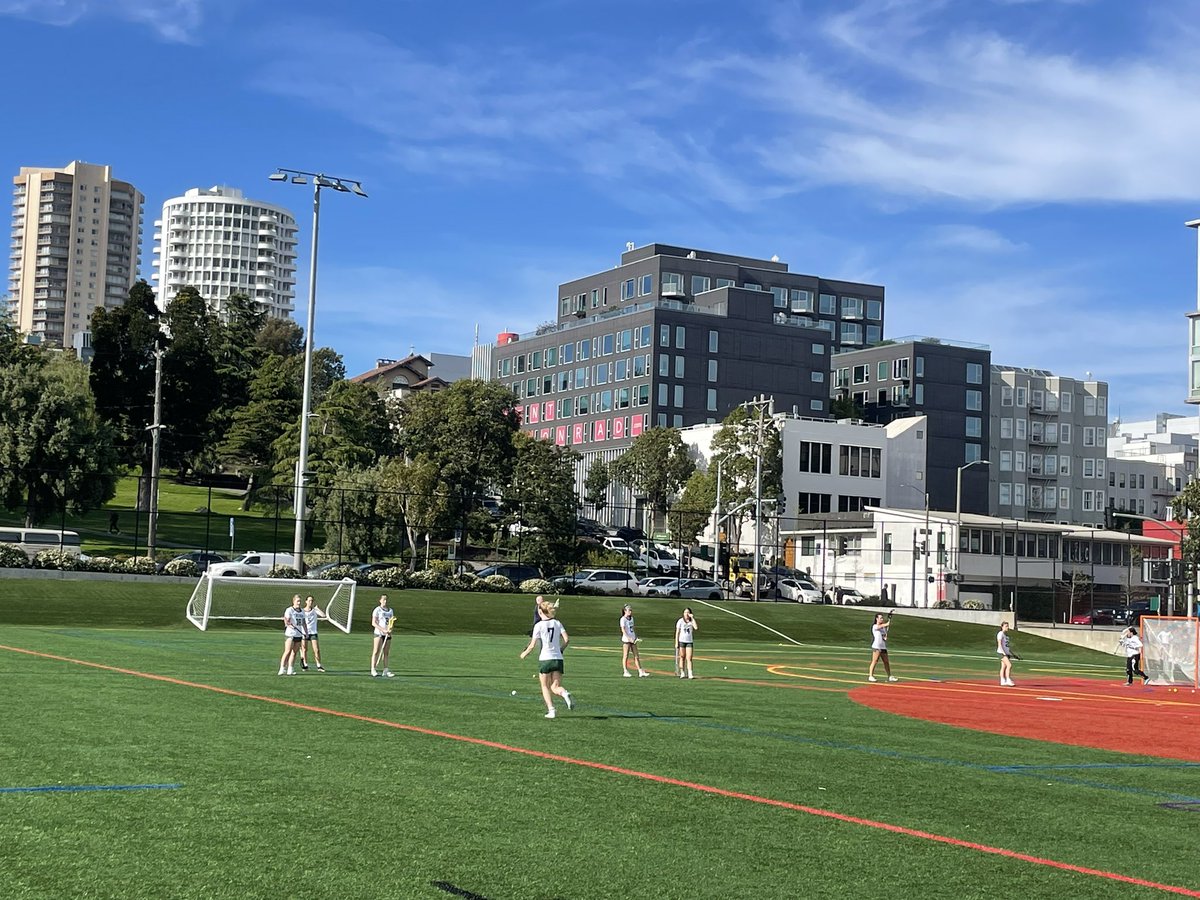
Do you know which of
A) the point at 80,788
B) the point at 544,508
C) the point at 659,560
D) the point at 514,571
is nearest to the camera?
the point at 80,788

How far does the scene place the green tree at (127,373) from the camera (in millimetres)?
112000

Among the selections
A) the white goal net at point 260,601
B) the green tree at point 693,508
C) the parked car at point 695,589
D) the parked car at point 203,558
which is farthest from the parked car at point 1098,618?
the parked car at point 203,558

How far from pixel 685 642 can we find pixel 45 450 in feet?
182

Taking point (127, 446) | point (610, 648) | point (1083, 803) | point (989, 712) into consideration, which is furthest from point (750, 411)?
point (1083, 803)

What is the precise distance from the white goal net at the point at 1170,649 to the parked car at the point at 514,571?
38.3 metres

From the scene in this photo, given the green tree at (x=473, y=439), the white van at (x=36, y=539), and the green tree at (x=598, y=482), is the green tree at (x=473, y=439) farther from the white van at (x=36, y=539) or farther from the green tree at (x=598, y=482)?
the white van at (x=36, y=539)

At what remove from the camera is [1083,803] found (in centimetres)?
1586

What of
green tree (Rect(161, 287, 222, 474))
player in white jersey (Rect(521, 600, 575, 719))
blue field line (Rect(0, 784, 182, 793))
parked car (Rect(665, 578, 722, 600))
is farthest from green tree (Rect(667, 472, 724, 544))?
blue field line (Rect(0, 784, 182, 793))

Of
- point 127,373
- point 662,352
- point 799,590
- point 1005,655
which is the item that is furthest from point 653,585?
point 662,352

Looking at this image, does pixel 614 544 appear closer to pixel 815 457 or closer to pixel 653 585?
pixel 653 585

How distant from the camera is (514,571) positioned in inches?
3004

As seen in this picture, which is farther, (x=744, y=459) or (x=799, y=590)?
(x=744, y=459)

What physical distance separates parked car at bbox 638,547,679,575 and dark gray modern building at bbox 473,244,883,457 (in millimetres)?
34316

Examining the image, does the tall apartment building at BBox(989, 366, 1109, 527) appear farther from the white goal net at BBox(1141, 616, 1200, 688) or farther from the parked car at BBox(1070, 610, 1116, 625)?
the white goal net at BBox(1141, 616, 1200, 688)
